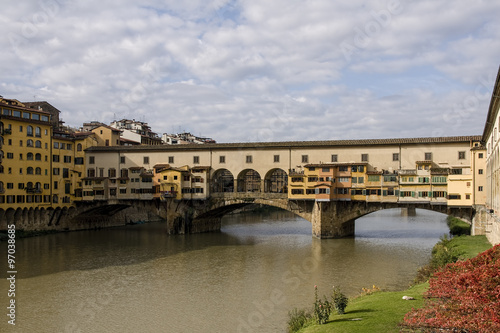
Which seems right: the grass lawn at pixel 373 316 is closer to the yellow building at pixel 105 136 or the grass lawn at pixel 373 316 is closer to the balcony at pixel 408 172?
the balcony at pixel 408 172

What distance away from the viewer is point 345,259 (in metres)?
35.3

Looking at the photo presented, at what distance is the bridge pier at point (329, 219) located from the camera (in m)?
46.2

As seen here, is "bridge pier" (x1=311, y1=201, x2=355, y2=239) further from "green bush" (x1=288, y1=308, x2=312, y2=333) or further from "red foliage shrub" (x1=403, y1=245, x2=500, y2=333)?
"red foliage shrub" (x1=403, y1=245, x2=500, y2=333)

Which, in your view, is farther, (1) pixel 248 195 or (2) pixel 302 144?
(1) pixel 248 195

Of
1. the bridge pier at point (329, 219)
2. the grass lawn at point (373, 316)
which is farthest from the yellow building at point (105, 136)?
the grass lawn at point (373, 316)

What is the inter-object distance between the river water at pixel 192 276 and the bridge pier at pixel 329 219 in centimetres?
130

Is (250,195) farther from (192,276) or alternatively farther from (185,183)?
(192,276)

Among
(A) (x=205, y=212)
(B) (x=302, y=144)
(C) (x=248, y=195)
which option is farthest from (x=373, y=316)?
(A) (x=205, y=212)

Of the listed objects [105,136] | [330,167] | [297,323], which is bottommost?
[297,323]

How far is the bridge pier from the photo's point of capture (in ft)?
151

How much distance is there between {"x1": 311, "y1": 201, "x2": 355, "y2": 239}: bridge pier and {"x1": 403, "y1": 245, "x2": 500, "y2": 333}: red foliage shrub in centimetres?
3205

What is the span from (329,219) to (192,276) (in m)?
20.1

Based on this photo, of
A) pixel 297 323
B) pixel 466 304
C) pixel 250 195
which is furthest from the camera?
pixel 250 195

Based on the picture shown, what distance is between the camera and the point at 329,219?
46438 millimetres
